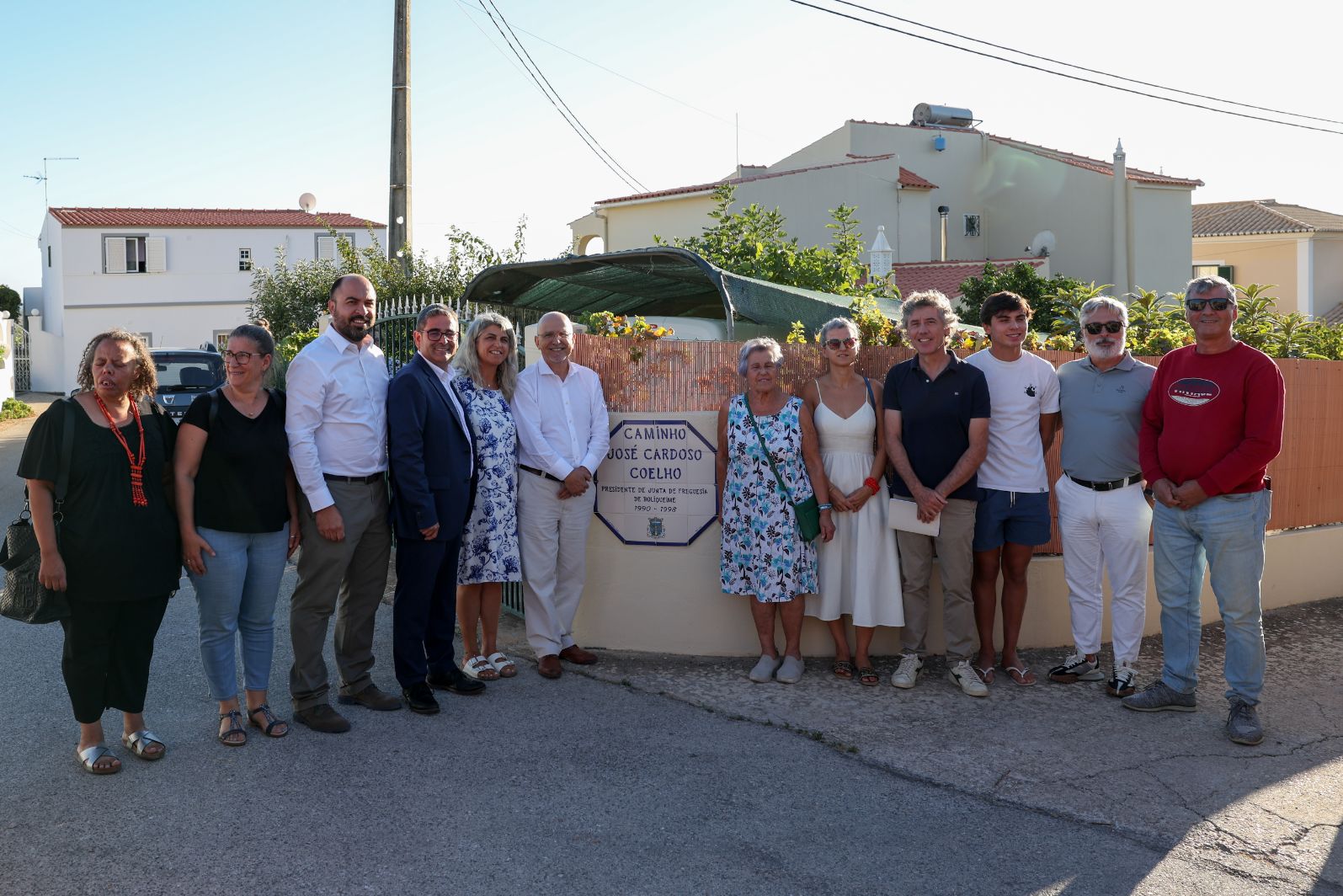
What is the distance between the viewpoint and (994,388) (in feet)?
19.3

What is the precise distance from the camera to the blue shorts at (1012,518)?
584 centimetres

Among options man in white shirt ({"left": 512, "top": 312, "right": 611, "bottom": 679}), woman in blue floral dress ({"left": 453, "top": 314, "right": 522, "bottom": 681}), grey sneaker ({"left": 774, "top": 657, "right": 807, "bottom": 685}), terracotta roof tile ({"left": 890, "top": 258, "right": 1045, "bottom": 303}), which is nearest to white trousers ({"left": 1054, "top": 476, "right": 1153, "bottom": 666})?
grey sneaker ({"left": 774, "top": 657, "right": 807, "bottom": 685})

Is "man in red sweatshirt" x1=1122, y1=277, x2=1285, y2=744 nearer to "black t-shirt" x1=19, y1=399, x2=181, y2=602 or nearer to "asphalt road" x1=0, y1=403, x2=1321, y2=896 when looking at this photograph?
"asphalt road" x1=0, y1=403, x2=1321, y2=896

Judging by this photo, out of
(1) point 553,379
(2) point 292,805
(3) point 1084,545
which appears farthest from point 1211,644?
(2) point 292,805

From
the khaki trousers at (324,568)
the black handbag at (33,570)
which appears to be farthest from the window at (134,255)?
the black handbag at (33,570)

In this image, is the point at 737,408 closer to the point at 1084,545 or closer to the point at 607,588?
the point at 607,588

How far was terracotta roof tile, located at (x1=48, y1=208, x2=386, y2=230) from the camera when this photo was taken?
1524 inches

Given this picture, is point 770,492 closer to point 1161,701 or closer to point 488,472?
point 488,472

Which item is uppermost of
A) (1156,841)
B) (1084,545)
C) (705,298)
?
(705,298)

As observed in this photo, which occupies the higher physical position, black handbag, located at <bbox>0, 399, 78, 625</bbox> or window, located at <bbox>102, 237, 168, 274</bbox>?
window, located at <bbox>102, 237, 168, 274</bbox>

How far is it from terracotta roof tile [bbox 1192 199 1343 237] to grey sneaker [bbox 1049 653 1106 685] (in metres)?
39.7

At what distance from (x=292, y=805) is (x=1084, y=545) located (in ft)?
13.5

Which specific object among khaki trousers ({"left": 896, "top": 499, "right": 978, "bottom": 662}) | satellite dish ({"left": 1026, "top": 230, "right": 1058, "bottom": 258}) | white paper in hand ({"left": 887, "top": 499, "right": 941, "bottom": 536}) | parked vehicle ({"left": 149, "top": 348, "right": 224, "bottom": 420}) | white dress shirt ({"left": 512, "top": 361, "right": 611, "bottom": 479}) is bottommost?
khaki trousers ({"left": 896, "top": 499, "right": 978, "bottom": 662})

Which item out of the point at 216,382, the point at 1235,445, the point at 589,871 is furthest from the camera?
the point at 216,382
